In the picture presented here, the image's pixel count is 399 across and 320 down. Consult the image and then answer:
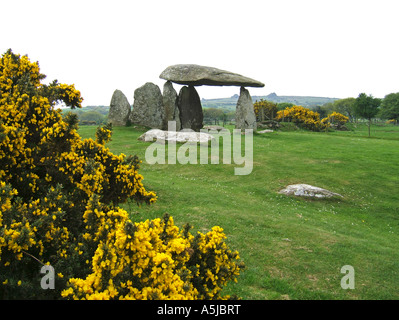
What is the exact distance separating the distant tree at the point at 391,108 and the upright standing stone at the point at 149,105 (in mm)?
76785

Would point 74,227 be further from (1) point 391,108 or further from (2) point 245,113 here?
(1) point 391,108

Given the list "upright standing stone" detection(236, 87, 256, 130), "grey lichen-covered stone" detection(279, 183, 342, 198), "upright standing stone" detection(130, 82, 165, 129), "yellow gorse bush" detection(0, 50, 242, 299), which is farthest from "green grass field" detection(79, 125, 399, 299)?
"upright standing stone" detection(236, 87, 256, 130)

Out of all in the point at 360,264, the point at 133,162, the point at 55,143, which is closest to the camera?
the point at 55,143

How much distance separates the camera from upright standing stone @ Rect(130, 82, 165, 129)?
34.0m

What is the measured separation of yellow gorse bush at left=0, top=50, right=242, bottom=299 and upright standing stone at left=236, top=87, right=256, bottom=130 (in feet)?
96.5

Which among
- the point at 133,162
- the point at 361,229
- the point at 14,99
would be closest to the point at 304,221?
the point at 361,229

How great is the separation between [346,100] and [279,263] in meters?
135

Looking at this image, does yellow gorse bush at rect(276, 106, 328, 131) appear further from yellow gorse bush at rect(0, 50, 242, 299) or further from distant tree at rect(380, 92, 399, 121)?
yellow gorse bush at rect(0, 50, 242, 299)

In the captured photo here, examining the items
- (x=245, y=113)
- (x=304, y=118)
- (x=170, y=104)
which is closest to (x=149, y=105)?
(x=170, y=104)

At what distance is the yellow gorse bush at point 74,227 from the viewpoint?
3.87 meters

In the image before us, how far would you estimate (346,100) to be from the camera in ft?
422
